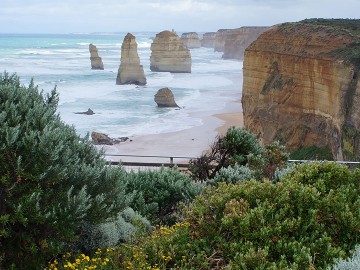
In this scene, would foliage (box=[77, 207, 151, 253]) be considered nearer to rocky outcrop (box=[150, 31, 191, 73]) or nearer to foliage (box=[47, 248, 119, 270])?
foliage (box=[47, 248, 119, 270])

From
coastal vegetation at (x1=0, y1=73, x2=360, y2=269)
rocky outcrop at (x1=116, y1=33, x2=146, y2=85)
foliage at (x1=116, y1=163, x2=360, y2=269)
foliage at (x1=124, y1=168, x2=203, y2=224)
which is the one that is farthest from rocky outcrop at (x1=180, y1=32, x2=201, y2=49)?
foliage at (x1=116, y1=163, x2=360, y2=269)

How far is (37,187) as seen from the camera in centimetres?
566

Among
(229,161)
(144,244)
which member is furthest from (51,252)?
(229,161)

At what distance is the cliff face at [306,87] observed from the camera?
25.7m

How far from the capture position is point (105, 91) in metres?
66.4

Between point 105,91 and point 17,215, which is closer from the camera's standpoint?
point 17,215

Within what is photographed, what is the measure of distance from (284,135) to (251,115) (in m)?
4.00

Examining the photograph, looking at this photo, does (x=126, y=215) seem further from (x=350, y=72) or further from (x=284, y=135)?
(x=284, y=135)

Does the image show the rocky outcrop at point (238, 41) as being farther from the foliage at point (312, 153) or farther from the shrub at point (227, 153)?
the shrub at point (227, 153)

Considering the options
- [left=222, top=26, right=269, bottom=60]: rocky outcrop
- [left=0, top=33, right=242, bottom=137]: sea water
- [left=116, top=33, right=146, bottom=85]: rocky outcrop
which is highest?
[left=222, top=26, right=269, bottom=60]: rocky outcrop

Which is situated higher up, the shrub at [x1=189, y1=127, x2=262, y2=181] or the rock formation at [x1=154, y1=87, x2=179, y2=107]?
the shrub at [x1=189, y1=127, x2=262, y2=181]

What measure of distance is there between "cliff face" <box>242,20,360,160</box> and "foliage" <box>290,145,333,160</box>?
32cm

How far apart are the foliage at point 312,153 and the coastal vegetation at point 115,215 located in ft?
69.2

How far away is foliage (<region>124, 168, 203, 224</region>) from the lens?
29.3ft
